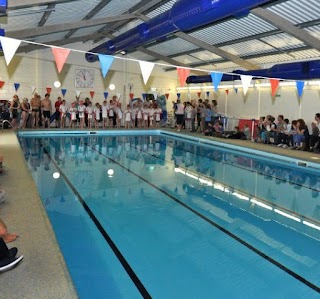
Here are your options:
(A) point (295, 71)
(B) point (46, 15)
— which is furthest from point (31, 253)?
(A) point (295, 71)

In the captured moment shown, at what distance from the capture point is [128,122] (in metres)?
14.4

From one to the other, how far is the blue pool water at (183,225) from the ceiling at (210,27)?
3.01 meters

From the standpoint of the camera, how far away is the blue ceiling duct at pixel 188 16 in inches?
191

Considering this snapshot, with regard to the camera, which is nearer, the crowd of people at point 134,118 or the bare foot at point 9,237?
the bare foot at point 9,237

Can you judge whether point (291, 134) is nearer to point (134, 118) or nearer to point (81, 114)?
point (134, 118)

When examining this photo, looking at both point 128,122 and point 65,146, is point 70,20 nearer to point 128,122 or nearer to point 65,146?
point 65,146

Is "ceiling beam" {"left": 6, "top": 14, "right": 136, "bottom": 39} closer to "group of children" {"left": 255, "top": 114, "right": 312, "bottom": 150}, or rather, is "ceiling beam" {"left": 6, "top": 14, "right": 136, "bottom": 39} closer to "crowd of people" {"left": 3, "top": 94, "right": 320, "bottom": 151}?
"crowd of people" {"left": 3, "top": 94, "right": 320, "bottom": 151}

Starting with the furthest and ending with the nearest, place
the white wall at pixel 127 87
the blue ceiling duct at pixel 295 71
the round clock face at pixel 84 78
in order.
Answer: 1. the round clock face at pixel 84 78
2. the white wall at pixel 127 87
3. the blue ceiling duct at pixel 295 71

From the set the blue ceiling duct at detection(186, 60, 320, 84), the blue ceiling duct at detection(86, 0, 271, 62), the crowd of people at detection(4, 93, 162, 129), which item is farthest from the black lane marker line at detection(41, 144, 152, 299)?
the crowd of people at detection(4, 93, 162, 129)

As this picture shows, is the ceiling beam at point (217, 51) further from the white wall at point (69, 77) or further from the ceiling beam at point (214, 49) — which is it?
the white wall at point (69, 77)

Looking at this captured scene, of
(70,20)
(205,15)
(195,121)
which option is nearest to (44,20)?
(70,20)

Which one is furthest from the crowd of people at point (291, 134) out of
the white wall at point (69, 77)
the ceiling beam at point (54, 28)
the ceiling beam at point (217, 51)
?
the white wall at point (69, 77)

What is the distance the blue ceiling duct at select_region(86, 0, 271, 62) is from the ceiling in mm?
865

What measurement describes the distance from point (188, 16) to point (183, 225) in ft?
12.1
